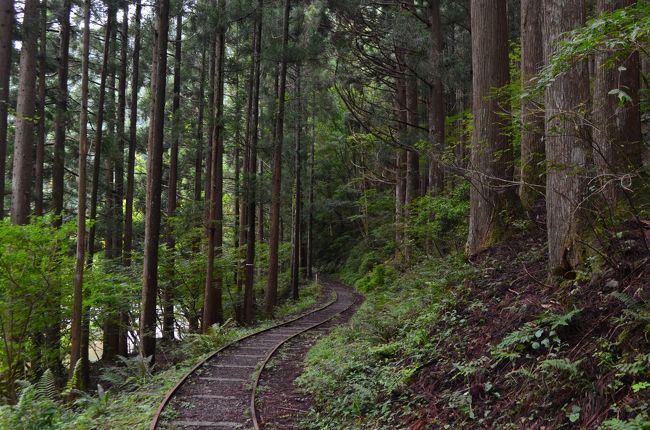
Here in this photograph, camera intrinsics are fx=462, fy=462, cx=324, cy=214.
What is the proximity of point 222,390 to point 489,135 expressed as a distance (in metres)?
6.81

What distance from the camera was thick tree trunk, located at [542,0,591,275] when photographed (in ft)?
18.3

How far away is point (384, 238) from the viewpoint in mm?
23062

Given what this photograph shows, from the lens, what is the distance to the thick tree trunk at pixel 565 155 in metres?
5.58

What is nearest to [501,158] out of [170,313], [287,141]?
[170,313]

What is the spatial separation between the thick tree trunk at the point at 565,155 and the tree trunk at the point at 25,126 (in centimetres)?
1218

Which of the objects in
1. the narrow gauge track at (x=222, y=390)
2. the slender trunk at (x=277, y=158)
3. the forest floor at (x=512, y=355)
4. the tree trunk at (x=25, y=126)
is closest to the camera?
the forest floor at (x=512, y=355)

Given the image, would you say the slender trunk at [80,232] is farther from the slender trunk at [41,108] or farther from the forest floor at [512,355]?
the forest floor at [512,355]

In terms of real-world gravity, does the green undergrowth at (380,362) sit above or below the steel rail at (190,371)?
above

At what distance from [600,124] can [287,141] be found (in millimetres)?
19818

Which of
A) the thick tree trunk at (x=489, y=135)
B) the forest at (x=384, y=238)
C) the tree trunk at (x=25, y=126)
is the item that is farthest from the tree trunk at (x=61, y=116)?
the thick tree trunk at (x=489, y=135)

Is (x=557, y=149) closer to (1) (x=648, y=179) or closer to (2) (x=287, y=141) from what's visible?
(1) (x=648, y=179)

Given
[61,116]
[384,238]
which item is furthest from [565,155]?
[384,238]

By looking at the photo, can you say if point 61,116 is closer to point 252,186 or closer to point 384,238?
point 252,186

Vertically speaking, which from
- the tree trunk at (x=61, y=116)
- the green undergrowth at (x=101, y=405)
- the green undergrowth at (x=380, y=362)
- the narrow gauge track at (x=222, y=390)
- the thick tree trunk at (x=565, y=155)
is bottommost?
the green undergrowth at (x=101, y=405)
